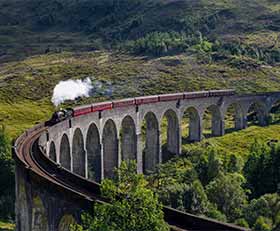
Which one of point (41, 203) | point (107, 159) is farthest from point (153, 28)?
point (41, 203)

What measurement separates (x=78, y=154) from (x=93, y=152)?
393cm

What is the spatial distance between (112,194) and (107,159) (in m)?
43.1

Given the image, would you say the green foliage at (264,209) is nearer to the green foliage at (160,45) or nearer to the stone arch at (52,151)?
the stone arch at (52,151)

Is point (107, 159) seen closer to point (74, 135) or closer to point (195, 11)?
point (74, 135)

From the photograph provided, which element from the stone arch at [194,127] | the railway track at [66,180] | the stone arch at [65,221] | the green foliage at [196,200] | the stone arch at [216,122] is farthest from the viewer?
the stone arch at [216,122]

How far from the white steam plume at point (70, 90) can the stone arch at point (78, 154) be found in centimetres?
4335

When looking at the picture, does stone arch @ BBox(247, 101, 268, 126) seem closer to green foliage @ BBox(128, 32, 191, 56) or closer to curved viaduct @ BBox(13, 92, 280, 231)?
curved viaduct @ BBox(13, 92, 280, 231)

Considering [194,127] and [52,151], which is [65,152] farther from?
[194,127]

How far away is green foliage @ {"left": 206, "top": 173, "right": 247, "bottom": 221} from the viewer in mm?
47938

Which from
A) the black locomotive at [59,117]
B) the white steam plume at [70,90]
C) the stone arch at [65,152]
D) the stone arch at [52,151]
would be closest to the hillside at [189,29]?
the white steam plume at [70,90]

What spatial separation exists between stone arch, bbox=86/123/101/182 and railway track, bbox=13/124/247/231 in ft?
28.7

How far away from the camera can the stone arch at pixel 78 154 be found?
204ft

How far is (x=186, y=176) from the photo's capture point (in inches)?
2292

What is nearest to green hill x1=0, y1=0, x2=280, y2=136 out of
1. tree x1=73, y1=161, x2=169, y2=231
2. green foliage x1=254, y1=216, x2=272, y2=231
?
green foliage x1=254, y1=216, x2=272, y2=231
